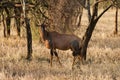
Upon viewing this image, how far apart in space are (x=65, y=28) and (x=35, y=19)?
5.33 meters

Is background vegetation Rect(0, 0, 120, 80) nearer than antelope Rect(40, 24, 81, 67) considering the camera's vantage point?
Yes

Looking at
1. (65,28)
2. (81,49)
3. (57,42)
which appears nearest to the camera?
(57,42)

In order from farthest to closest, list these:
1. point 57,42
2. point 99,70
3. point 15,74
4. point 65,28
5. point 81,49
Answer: point 65,28 < point 81,49 < point 57,42 < point 99,70 < point 15,74

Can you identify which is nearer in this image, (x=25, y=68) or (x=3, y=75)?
(x=3, y=75)

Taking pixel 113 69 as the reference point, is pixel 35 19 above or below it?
above

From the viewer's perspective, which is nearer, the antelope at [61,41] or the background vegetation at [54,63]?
the background vegetation at [54,63]

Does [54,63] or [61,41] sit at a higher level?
[61,41]

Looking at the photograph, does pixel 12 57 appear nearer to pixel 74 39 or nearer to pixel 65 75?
pixel 74 39

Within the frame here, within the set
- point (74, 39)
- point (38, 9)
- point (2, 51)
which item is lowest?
point (2, 51)

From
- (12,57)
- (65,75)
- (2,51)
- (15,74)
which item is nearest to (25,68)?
(15,74)

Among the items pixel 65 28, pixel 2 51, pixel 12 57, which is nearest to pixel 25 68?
pixel 12 57

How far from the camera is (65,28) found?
1986 cm

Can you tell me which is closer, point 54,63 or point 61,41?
point 61,41

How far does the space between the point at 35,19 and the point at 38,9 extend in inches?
23.0
